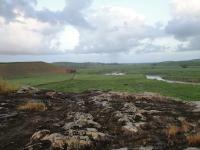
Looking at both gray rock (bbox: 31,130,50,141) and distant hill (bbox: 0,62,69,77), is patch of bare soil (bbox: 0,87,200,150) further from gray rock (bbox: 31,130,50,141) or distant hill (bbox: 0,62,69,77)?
distant hill (bbox: 0,62,69,77)

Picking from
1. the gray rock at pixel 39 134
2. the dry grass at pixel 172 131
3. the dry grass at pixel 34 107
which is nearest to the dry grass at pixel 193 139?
the dry grass at pixel 172 131

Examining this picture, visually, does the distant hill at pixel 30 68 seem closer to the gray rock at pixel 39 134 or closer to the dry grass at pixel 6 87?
the dry grass at pixel 6 87

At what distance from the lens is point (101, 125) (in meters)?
11.7

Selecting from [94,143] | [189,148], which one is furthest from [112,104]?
[189,148]

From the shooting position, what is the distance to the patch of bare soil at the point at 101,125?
950cm

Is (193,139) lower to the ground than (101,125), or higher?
higher

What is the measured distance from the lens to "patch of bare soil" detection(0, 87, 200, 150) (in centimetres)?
950

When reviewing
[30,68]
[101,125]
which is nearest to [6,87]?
[101,125]

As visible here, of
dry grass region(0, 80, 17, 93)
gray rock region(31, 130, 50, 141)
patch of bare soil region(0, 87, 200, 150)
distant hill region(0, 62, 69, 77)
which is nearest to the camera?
patch of bare soil region(0, 87, 200, 150)

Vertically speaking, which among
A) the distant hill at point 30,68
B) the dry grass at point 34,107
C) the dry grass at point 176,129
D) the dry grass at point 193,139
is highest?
the dry grass at point 193,139

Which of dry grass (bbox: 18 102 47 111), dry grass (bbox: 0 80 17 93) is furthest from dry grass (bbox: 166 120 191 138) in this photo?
Result: dry grass (bbox: 0 80 17 93)

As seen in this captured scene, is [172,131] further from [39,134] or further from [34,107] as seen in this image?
[34,107]

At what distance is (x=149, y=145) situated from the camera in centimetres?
934

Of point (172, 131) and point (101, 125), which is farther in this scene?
point (101, 125)
